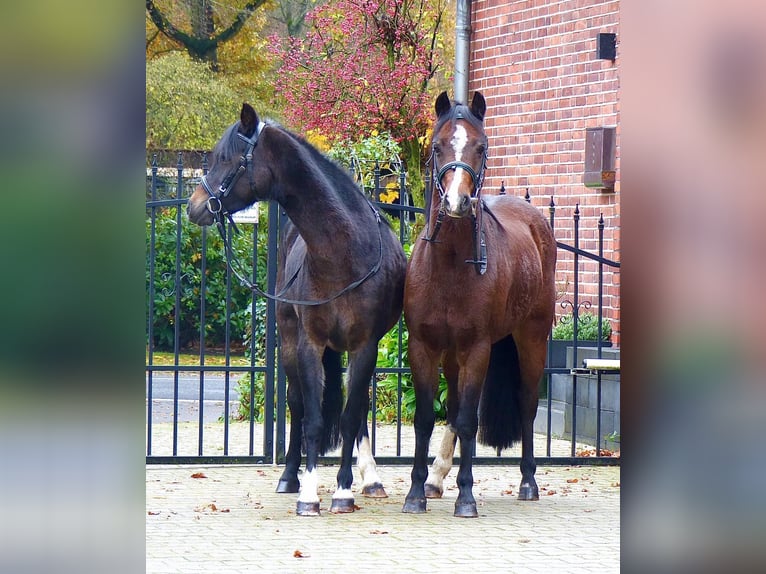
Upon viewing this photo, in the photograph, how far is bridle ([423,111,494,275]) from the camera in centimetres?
613

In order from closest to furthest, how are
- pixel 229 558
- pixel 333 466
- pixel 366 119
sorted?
pixel 229 558 → pixel 333 466 → pixel 366 119

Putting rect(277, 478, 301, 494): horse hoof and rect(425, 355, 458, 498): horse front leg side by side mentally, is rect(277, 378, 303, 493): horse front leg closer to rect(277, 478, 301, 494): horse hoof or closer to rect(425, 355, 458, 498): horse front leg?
rect(277, 478, 301, 494): horse hoof

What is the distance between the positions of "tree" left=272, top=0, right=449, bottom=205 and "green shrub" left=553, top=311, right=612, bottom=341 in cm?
655

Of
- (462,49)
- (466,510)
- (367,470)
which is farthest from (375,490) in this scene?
(462,49)

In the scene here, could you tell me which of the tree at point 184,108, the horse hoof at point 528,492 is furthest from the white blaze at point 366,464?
the tree at point 184,108

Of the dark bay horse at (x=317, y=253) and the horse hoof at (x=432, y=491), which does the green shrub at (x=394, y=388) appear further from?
the dark bay horse at (x=317, y=253)

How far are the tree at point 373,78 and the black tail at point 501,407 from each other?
370 inches

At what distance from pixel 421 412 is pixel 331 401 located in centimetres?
69
